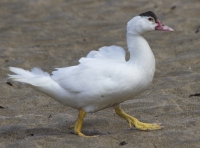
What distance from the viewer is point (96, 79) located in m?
5.01

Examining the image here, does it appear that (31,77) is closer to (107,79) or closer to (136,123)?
(107,79)

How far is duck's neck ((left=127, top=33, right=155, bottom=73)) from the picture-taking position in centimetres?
504

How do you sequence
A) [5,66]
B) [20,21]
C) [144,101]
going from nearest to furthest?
[144,101] < [5,66] < [20,21]

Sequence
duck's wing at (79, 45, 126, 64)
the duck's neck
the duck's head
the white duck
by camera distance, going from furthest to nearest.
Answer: duck's wing at (79, 45, 126, 64)
the duck's head
the duck's neck
the white duck

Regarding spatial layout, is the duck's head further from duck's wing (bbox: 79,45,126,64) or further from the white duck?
duck's wing (bbox: 79,45,126,64)

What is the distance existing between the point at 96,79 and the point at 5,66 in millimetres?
2896

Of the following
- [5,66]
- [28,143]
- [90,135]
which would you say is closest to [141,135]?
[90,135]

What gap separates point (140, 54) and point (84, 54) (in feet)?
10.0

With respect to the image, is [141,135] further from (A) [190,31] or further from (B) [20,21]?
(B) [20,21]

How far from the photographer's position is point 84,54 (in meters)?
8.10

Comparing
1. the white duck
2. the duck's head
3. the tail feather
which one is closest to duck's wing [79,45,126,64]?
the white duck

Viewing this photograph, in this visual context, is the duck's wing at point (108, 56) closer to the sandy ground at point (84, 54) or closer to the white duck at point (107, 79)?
the white duck at point (107, 79)

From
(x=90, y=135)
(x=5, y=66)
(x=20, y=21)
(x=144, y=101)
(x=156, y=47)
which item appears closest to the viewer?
(x=90, y=135)

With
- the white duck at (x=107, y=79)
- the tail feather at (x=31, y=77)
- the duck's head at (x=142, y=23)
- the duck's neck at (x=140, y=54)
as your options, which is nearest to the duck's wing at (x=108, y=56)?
the white duck at (x=107, y=79)
